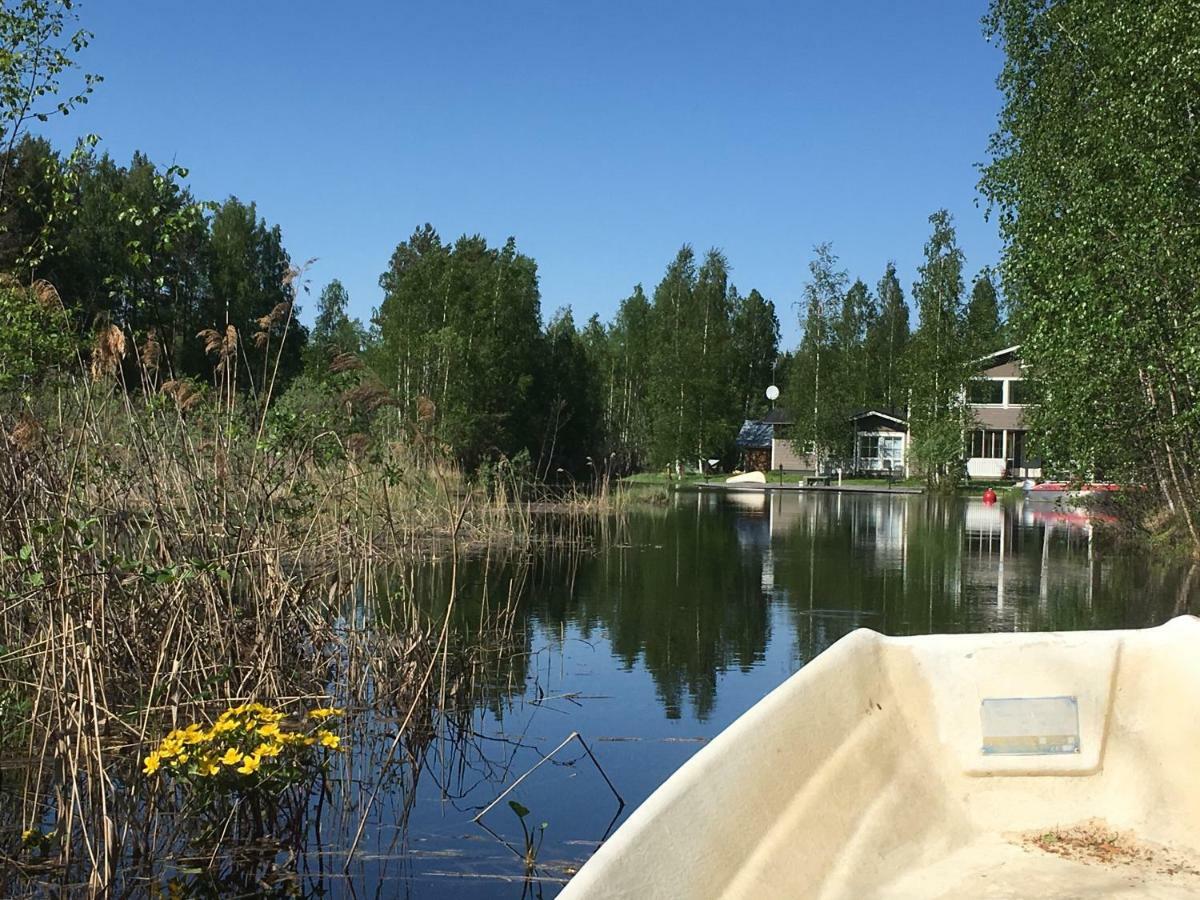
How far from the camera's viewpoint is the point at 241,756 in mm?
4379

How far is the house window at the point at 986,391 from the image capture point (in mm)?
45747

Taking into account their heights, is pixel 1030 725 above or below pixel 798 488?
below

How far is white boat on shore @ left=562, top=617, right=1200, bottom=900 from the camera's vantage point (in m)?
3.43

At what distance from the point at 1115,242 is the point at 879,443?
3900cm

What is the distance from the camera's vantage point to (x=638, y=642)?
34.5 feet

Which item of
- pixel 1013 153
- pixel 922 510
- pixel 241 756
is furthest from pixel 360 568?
pixel 922 510

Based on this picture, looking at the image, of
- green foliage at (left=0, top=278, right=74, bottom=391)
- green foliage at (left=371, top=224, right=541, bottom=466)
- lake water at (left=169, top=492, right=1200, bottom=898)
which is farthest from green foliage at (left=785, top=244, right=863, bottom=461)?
green foliage at (left=0, top=278, right=74, bottom=391)

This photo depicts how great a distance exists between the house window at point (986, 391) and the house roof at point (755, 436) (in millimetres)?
10540

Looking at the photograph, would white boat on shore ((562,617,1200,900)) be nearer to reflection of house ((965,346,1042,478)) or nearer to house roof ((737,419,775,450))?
reflection of house ((965,346,1042,478))

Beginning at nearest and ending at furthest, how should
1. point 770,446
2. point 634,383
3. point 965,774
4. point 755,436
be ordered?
point 965,774 → point 770,446 → point 755,436 → point 634,383

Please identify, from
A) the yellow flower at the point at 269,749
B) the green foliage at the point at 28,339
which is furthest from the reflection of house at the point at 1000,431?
the yellow flower at the point at 269,749

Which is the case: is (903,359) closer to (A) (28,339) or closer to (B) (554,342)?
(B) (554,342)

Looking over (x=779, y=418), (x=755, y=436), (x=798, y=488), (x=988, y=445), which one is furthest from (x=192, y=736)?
(x=755, y=436)

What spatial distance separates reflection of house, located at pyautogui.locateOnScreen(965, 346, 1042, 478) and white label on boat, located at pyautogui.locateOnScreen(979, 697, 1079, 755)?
145ft
